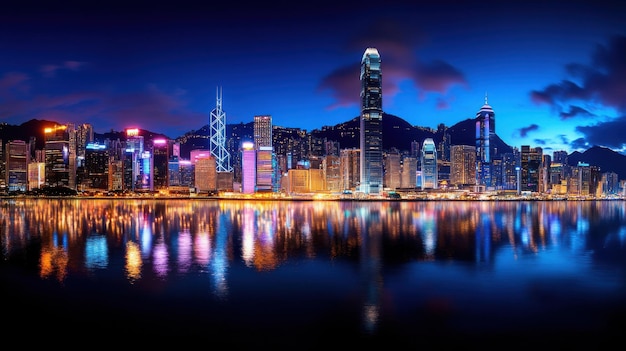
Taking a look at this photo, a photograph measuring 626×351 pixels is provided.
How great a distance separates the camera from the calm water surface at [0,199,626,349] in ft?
43.9

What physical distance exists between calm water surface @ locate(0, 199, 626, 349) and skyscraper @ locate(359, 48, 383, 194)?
487 ft

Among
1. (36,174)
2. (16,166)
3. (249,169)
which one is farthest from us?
(249,169)

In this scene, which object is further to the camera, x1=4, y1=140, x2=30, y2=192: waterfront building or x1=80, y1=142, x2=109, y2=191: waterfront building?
x1=80, y1=142, x2=109, y2=191: waterfront building

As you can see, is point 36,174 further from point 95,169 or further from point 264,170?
point 264,170

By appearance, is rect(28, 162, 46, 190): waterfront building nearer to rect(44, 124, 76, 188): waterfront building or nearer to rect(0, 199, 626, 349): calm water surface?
rect(44, 124, 76, 188): waterfront building

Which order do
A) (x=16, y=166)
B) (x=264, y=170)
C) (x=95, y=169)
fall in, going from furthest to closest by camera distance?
(x=264, y=170) < (x=95, y=169) < (x=16, y=166)

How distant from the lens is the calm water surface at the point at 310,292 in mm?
13367

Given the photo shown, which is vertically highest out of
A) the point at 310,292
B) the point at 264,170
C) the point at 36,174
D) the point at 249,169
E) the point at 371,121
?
the point at 371,121

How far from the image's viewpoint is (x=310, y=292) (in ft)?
59.8

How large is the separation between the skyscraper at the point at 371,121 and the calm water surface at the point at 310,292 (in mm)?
148541

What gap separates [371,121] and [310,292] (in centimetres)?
16878

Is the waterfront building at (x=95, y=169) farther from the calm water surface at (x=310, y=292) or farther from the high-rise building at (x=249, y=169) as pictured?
the calm water surface at (x=310, y=292)

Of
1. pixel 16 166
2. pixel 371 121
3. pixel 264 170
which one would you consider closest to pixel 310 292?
pixel 371 121

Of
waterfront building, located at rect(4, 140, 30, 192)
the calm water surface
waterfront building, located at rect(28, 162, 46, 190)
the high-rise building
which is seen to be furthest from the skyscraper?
the calm water surface
